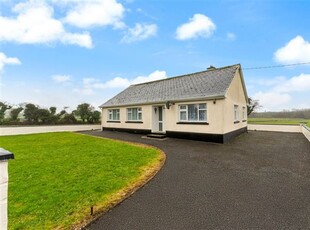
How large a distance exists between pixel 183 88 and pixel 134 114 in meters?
5.39

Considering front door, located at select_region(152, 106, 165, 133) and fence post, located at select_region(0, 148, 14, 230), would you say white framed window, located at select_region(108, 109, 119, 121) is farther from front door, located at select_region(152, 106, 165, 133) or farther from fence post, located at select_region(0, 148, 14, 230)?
fence post, located at select_region(0, 148, 14, 230)

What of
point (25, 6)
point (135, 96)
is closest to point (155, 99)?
point (135, 96)

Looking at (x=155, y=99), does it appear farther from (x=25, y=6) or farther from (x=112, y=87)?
(x=112, y=87)

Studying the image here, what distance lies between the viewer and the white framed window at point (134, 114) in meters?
17.9

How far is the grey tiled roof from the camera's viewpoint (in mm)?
13660

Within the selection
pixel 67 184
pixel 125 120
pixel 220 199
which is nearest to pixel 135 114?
pixel 125 120

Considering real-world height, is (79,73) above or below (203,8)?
below

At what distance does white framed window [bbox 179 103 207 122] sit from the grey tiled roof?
2.23 feet

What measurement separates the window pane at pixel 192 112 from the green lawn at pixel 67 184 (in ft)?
19.4

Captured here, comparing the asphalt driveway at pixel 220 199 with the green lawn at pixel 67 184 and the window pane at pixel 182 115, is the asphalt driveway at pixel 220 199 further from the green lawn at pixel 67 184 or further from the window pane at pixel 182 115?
the window pane at pixel 182 115

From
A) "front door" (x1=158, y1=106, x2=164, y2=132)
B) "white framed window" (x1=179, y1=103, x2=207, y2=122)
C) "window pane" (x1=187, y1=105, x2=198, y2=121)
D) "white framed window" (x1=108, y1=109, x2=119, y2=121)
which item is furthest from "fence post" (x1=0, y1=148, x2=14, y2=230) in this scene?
"white framed window" (x1=108, y1=109, x2=119, y2=121)

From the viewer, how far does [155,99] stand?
54.1 ft

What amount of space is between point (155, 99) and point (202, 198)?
12.5 meters

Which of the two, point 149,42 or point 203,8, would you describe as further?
point 149,42
